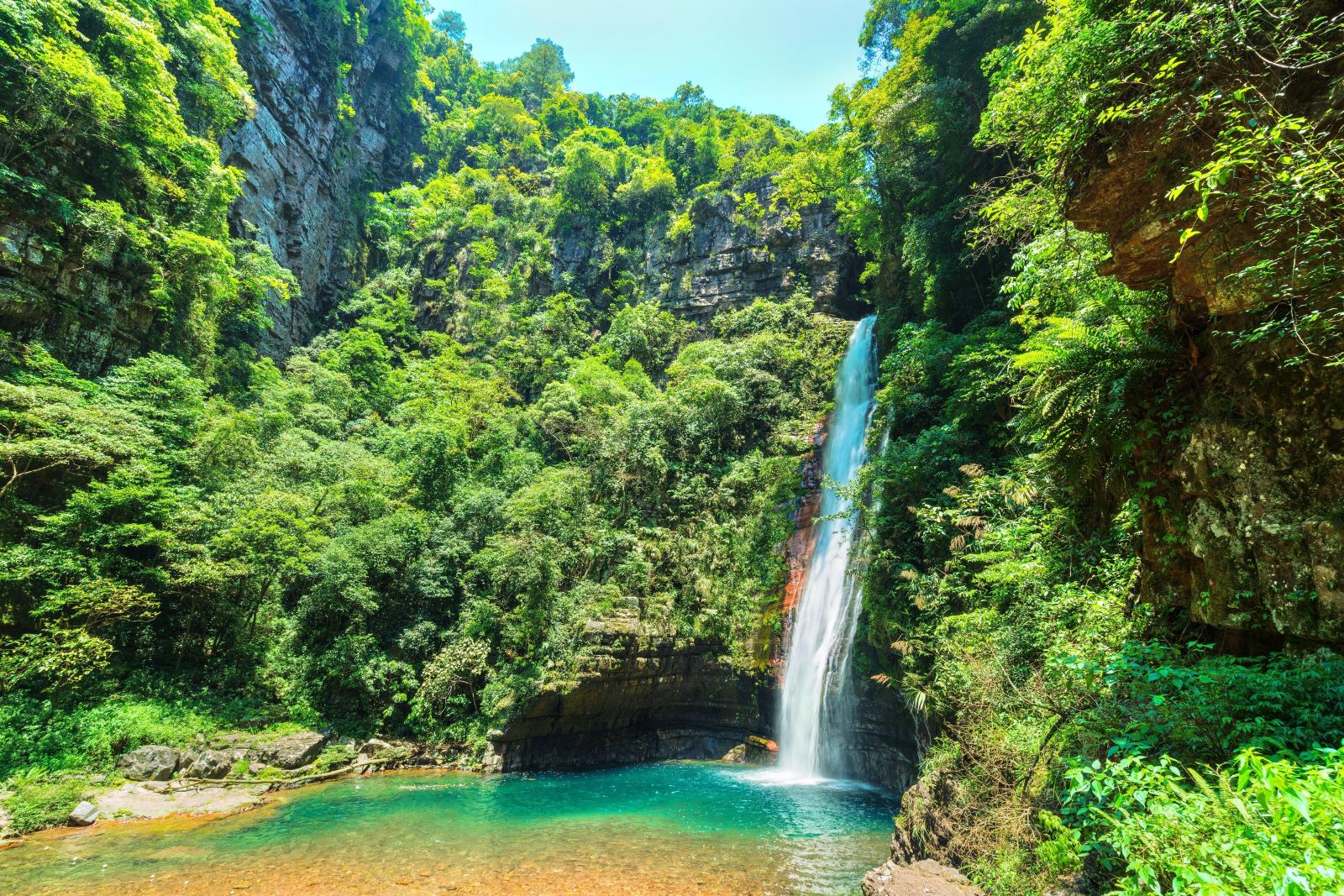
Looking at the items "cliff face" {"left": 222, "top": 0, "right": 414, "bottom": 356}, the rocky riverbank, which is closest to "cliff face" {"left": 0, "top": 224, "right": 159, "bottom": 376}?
the rocky riverbank

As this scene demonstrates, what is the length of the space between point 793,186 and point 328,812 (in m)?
26.2

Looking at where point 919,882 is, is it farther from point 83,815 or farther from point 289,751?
point 289,751

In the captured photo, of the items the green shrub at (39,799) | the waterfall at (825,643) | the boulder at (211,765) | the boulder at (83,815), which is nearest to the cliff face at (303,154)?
the boulder at (211,765)

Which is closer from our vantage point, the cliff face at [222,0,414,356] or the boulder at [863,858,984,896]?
the boulder at [863,858,984,896]

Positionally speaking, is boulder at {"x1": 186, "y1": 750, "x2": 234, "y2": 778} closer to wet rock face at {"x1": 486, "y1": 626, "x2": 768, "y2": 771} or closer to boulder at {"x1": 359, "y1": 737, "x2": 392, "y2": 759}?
boulder at {"x1": 359, "y1": 737, "x2": 392, "y2": 759}

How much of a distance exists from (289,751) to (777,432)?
16.2 m

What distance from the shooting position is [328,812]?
958cm

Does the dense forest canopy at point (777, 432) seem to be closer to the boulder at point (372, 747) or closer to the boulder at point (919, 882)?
the boulder at point (919, 882)

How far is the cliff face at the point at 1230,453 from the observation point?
126 inches

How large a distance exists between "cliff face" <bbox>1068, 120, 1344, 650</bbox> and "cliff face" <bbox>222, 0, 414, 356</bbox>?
29.3 metres

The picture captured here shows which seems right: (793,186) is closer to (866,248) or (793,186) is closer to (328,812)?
(866,248)

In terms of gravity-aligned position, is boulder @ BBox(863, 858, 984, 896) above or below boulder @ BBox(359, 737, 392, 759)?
above

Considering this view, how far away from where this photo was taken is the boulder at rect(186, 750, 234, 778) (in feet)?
34.3

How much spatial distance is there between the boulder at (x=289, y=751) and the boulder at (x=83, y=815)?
2.99 meters
